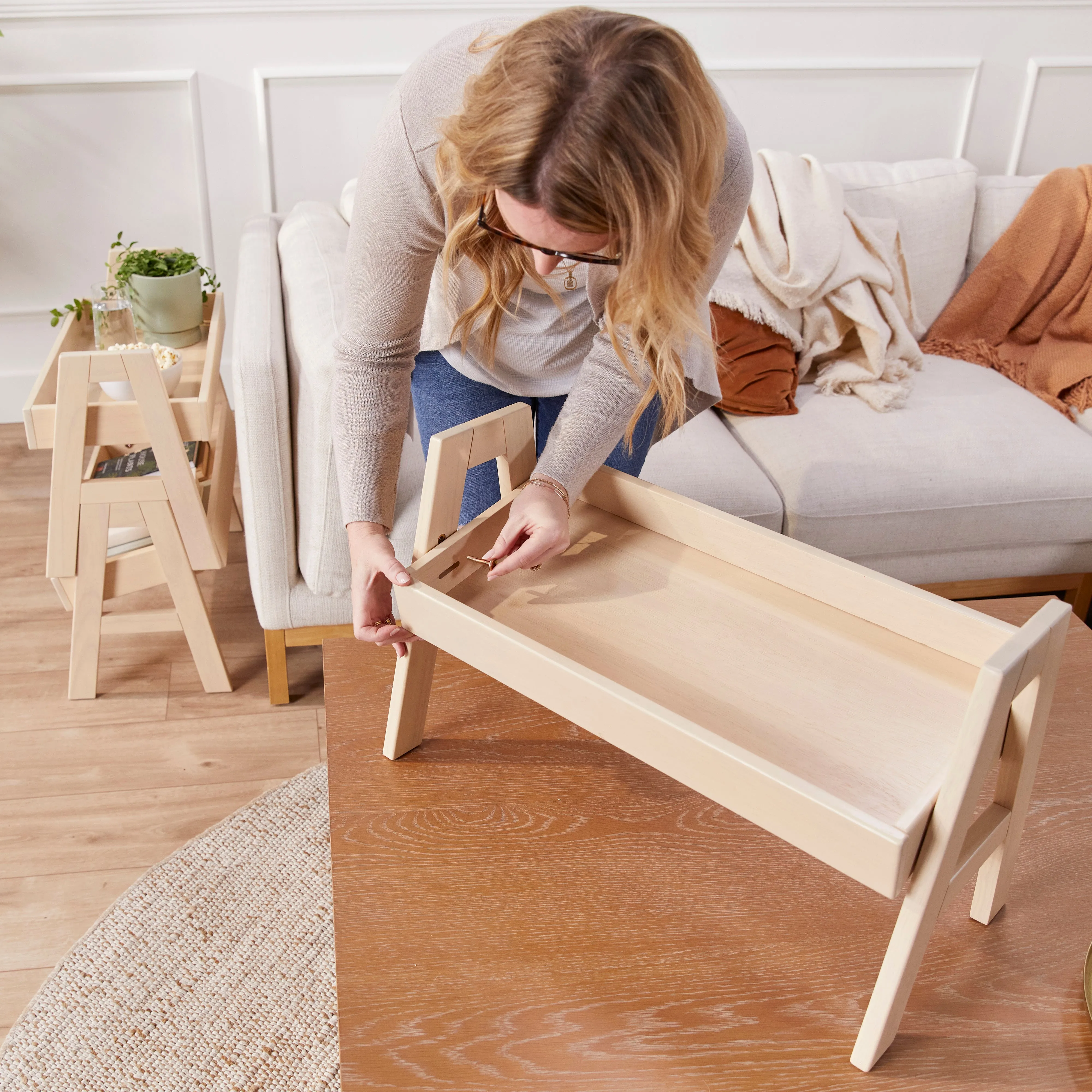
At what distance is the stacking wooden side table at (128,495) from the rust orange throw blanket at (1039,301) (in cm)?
157

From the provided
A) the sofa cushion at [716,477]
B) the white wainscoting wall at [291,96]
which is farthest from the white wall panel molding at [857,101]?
the sofa cushion at [716,477]

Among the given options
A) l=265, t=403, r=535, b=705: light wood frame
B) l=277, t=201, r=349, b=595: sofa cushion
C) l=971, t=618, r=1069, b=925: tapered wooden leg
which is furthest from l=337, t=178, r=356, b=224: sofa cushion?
l=971, t=618, r=1069, b=925: tapered wooden leg

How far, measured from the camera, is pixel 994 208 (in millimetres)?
2186

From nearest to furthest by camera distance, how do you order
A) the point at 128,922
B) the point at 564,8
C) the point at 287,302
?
the point at 564,8, the point at 128,922, the point at 287,302

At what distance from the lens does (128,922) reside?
4.25 feet

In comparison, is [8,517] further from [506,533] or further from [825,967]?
[825,967]

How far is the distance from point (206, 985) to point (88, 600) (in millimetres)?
651

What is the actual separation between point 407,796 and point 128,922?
584 mm

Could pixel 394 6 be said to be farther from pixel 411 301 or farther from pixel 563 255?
pixel 563 255

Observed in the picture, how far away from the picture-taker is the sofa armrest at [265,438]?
1.35 m

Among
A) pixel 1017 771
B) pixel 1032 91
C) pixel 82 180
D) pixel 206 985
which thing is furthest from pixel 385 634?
pixel 1032 91

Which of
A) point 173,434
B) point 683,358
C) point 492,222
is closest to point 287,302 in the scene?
point 173,434

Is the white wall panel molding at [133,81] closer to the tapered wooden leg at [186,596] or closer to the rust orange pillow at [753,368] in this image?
the tapered wooden leg at [186,596]

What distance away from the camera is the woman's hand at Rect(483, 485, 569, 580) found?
896mm
